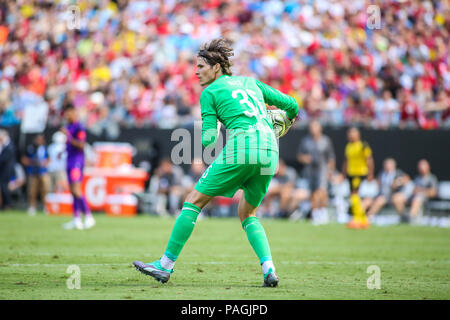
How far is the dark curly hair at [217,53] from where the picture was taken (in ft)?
24.5

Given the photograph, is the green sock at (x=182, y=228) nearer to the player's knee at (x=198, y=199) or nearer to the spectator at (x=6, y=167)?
the player's knee at (x=198, y=199)

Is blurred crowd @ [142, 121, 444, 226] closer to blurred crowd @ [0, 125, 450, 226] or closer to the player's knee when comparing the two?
blurred crowd @ [0, 125, 450, 226]

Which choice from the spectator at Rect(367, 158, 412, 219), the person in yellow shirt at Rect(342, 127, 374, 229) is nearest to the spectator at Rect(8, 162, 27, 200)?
the person in yellow shirt at Rect(342, 127, 374, 229)

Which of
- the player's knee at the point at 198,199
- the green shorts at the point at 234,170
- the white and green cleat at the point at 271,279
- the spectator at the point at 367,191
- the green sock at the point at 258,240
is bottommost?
the white and green cleat at the point at 271,279

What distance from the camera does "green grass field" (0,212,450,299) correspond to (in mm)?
7020

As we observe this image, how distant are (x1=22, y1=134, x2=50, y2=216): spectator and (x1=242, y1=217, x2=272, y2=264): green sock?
15.1 m

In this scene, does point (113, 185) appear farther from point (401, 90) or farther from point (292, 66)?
point (401, 90)

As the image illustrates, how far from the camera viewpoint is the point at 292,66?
21.9 m

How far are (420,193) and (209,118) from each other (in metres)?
13.6

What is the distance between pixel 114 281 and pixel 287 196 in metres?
13.4

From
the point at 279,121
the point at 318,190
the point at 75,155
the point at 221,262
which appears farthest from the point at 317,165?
the point at 279,121

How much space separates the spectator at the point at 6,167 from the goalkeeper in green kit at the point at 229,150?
15.1 metres

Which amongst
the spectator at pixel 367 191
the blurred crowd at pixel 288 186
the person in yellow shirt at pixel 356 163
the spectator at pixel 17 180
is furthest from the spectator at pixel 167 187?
the person in yellow shirt at pixel 356 163

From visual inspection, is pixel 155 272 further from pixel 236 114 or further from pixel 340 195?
pixel 340 195
